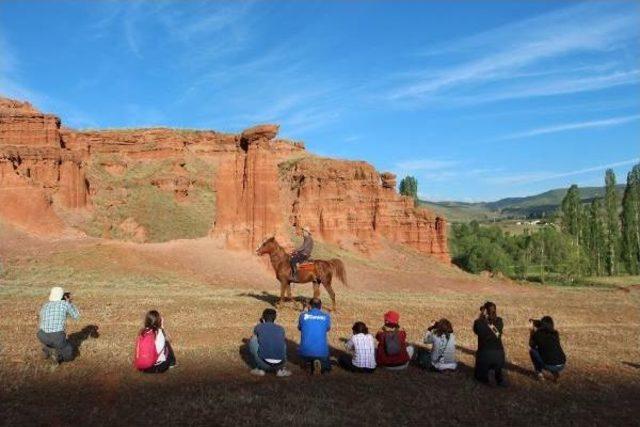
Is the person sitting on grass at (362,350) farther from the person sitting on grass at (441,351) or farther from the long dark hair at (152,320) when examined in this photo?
the long dark hair at (152,320)

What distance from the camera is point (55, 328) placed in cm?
1266

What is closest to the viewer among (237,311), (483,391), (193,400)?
(193,400)

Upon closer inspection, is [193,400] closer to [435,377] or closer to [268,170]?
[435,377]

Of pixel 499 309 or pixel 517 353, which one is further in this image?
pixel 499 309

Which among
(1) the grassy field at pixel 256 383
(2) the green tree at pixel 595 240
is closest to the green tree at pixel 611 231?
(2) the green tree at pixel 595 240

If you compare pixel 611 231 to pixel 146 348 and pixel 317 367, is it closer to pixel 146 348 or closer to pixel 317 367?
pixel 317 367

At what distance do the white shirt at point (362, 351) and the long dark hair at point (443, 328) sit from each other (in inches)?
64.9

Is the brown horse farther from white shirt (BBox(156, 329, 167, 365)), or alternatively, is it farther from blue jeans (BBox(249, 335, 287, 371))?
white shirt (BBox(156, 329, 167, 365))

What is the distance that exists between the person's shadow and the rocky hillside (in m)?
29.0

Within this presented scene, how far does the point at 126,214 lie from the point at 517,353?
63638 millimetres

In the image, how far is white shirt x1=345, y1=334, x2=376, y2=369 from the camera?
1259cm

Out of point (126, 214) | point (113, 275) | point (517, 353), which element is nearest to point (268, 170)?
point (113, 275)

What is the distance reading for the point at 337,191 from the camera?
8294cm

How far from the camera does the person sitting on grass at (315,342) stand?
12.6m
